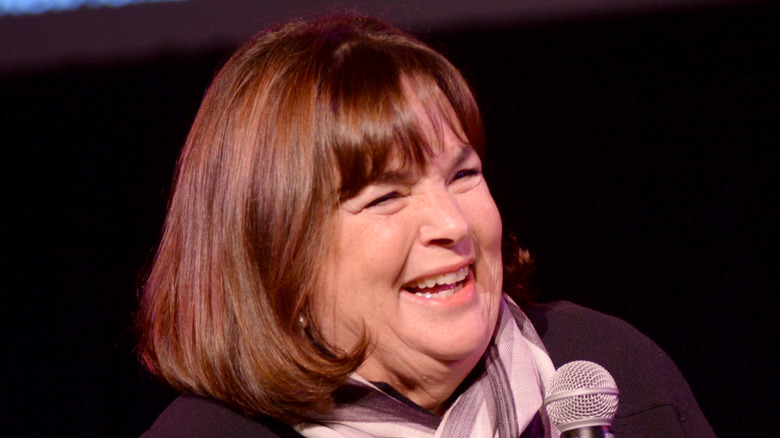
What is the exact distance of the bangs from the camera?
134 centimetres

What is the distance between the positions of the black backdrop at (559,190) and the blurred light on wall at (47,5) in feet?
0.62

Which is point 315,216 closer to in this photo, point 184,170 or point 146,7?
point 184,170

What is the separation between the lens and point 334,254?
1369mm

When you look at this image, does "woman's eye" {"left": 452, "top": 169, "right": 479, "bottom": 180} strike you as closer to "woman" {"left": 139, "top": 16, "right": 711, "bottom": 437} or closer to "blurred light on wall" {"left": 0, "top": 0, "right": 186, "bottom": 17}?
"woman" {"left": 139, "top": 16, "right": 711, "bottom": 437}

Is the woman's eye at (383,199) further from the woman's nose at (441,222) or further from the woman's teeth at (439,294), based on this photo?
the woman's teeth at (439,294)

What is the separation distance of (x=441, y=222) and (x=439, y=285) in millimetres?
130

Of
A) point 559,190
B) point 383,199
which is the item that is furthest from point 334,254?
point 559,190

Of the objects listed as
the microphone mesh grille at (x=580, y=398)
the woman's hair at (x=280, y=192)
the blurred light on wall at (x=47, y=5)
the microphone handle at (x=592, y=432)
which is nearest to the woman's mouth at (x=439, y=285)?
the woman's hair at (x=280, y=192)

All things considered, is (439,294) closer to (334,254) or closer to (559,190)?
(334,254)

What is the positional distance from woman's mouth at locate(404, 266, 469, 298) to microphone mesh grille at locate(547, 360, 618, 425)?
0.27 meters

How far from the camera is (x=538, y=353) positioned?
1.66 meters

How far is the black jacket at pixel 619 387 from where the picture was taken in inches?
57.4

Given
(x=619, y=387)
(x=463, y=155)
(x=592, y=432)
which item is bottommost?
(x=619, y=387)

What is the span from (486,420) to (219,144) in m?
0.71
